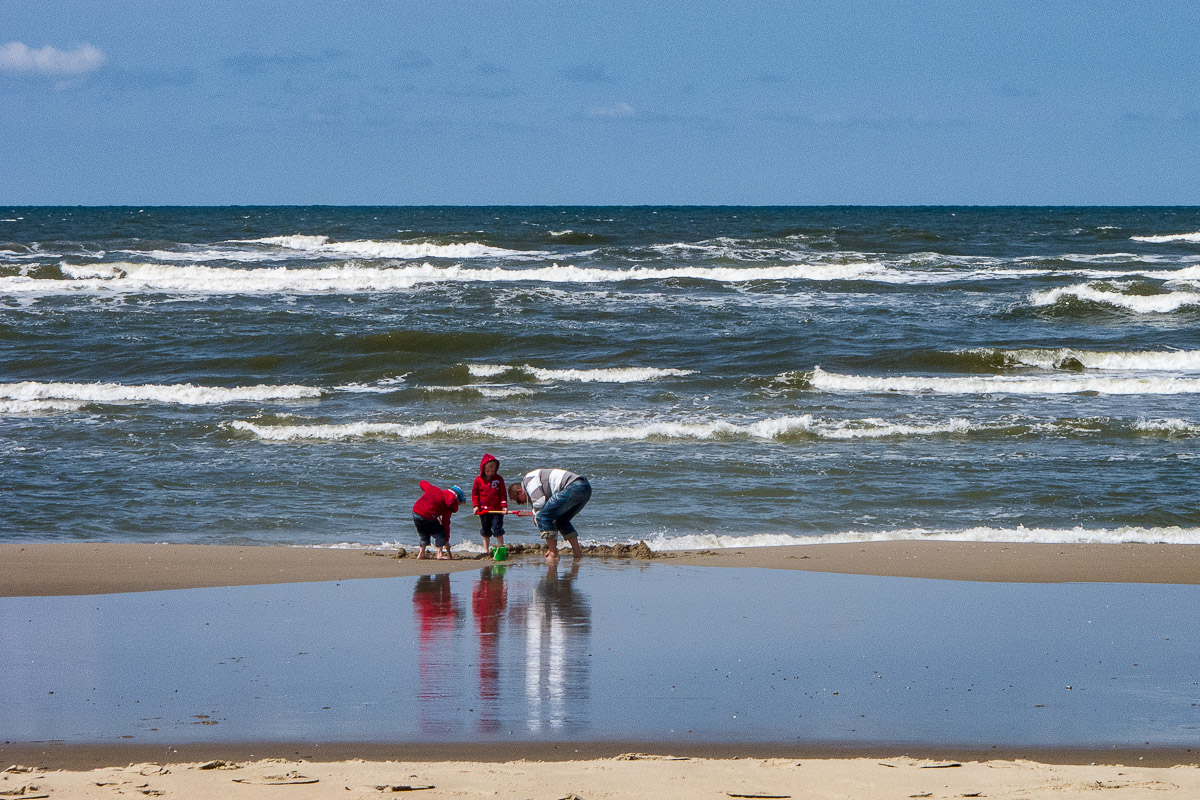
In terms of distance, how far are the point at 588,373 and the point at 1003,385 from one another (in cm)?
716

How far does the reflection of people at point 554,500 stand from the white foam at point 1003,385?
410 inches

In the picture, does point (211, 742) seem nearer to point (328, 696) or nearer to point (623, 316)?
point (328, 696)

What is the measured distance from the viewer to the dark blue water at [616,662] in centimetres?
551

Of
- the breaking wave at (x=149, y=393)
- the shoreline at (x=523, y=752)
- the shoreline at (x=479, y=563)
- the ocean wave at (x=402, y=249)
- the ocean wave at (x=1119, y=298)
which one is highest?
the ocean wave at (x=402, y=249)

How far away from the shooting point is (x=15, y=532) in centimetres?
1096

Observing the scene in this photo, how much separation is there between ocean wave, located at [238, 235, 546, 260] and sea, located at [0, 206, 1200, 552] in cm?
399

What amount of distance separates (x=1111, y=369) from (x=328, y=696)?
1883 centimetres

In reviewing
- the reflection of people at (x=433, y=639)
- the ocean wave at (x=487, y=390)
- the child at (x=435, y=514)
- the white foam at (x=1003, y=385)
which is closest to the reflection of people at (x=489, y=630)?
the reflection of people at (x=433, y=639)

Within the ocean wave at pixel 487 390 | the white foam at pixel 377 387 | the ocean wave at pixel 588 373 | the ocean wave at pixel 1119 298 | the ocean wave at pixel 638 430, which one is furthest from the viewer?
the ocean wave at pixel 1119 298

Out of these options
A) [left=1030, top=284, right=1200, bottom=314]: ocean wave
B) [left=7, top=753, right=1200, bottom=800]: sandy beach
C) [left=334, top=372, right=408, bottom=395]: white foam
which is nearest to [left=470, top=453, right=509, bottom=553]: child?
[left=7, top=753, right=1200, bottom=800]: sandy beach

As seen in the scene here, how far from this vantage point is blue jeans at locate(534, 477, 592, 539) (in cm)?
966

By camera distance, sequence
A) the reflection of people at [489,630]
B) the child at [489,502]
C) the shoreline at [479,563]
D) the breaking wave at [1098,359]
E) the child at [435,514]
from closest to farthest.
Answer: the reflection of people at [489,630] < the shoreline at [479,563] < the child at [435,514] < the child at [489,502] < the breaking wave at [1098,359]

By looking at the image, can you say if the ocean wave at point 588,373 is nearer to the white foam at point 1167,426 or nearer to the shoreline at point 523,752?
the white foam at point 1167,426

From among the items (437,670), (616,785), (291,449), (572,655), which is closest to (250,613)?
(437,670)
